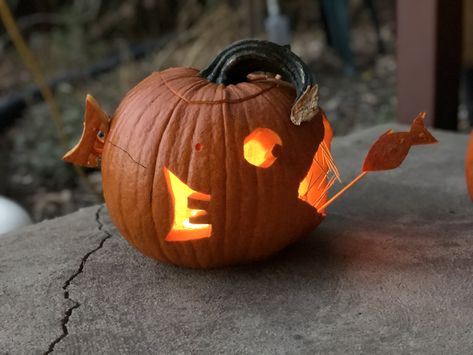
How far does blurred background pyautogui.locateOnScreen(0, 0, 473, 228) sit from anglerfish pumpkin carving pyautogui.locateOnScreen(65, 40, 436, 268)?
1390mm

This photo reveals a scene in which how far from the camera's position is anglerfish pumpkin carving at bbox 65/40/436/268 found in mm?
1270

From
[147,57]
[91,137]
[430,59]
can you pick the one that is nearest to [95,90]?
[147,57]

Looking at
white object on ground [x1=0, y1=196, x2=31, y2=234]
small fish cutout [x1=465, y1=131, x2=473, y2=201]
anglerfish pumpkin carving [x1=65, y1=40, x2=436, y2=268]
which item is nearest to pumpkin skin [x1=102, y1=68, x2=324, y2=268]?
anglerfish pumpkin carving [x1=65, y1=40, x2=436, y2=268]

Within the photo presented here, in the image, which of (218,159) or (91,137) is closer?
(218,159)

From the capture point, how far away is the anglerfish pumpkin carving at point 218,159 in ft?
4.17

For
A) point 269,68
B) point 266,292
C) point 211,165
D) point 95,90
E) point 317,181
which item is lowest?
point 95,90

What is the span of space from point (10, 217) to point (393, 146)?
1301 millimetres

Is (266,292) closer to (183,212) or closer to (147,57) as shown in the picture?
(183,212)

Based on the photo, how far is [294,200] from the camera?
4.32 feet

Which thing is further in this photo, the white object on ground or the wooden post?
the wooden post

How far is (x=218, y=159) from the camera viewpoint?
1.26 metres

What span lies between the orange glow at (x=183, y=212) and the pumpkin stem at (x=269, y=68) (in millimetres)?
229

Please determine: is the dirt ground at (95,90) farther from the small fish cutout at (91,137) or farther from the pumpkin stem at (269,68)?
the pumpkin stem at (269,68)

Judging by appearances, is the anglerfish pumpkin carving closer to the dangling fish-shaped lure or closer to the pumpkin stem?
the pumpkin stem
